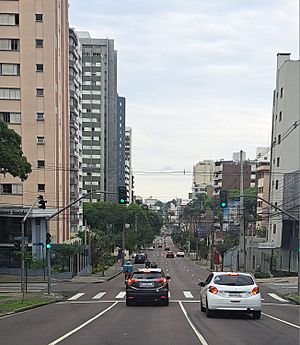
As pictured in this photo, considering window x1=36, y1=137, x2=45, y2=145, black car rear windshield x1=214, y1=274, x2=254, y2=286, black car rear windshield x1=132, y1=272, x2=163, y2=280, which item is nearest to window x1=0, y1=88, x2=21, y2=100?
window x1=36, y1=137, x2=45, y2=145

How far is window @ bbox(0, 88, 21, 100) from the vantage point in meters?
68.7

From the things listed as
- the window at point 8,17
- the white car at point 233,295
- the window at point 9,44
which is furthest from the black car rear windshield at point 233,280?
the window at point 8,17

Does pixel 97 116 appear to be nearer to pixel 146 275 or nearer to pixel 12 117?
pixel 12 117

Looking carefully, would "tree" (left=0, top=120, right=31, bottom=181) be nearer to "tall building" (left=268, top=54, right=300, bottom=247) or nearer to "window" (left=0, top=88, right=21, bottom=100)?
"window" (left=0, top=88, right=21, bottom=100)

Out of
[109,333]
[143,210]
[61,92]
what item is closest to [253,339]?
[109,333]

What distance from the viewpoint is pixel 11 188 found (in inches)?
2697

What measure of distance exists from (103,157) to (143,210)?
1123 inches

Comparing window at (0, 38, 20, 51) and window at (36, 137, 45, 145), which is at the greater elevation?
window at (0, 38, 20, 51)

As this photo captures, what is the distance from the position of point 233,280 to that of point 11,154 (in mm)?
26200

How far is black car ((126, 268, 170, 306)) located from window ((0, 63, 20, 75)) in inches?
1807

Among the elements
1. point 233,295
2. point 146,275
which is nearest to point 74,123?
point 146,275

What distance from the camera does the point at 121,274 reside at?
73.9 m

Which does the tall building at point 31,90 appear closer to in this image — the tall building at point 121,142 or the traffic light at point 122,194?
the traffic light at point 122,194

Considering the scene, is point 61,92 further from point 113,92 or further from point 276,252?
point 113,92
